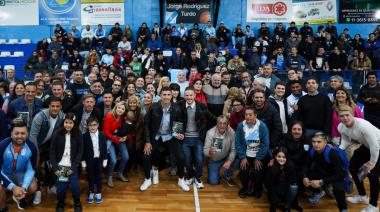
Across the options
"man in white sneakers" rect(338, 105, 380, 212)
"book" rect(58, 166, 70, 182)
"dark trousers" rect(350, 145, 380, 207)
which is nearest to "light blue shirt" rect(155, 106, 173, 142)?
"book" rect(58, 166, 70, 182)

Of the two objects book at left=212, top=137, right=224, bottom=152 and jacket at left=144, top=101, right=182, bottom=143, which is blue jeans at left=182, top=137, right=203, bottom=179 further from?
jacket at left=144, top=101, right=182, bottom=143

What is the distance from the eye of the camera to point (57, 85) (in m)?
4.45

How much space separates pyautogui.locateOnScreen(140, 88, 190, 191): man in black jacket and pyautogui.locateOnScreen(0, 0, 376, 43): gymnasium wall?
1058cm

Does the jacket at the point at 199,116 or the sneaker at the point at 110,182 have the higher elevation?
the jacket at the point at 199,116

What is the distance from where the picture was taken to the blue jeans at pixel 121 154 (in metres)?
4.44

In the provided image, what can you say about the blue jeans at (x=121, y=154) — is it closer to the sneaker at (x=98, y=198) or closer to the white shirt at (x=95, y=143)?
the white shirt at (x=95, y=143)

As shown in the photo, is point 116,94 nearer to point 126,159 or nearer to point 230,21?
point 126,159

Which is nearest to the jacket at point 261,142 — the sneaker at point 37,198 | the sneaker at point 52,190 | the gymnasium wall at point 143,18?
the sneaker at point 52,190

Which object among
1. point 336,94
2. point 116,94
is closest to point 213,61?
point 116,94

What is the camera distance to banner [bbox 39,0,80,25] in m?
14.1

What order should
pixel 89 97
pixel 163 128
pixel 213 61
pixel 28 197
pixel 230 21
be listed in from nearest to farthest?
pixel 28 197 < pixel 89 97 < pixel 163 128 < pixel 213 61 < pixel 230 21

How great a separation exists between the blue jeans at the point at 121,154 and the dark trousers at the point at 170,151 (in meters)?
0.31

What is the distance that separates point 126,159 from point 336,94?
2914 millimetres

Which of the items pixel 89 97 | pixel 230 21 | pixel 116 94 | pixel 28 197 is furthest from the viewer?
pixel 230 21
